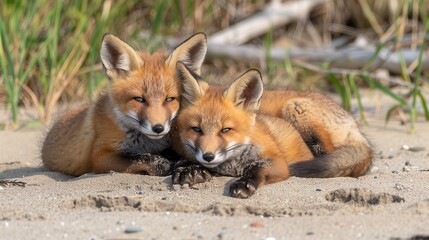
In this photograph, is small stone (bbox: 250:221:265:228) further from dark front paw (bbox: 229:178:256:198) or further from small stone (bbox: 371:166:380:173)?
small stone (bbox: 371:166:380:173)

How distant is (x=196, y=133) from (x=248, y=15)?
6.65 metres

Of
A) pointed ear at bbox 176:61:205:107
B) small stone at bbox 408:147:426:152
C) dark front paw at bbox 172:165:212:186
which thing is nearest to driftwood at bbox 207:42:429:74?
small stone at bbox 408:147:426:152

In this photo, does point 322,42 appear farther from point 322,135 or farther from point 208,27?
point 322,135

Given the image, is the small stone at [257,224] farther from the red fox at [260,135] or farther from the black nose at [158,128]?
the black nose at [158,128]

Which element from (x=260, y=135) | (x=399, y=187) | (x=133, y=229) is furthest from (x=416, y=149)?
(x=133, y=229)

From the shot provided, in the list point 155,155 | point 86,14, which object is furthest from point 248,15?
point 155,155

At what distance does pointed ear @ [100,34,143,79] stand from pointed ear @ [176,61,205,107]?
14.1 inches

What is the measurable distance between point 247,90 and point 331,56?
4679 mm

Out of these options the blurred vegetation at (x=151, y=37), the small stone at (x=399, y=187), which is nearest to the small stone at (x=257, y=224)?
the small stone at (x=399, y=187)

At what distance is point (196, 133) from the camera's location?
532 cm

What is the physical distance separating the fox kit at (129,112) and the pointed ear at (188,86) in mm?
51

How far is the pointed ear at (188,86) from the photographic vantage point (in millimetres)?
5446

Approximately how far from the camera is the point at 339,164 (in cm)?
577

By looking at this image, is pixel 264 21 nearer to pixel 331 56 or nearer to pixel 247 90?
pixel 331 56
